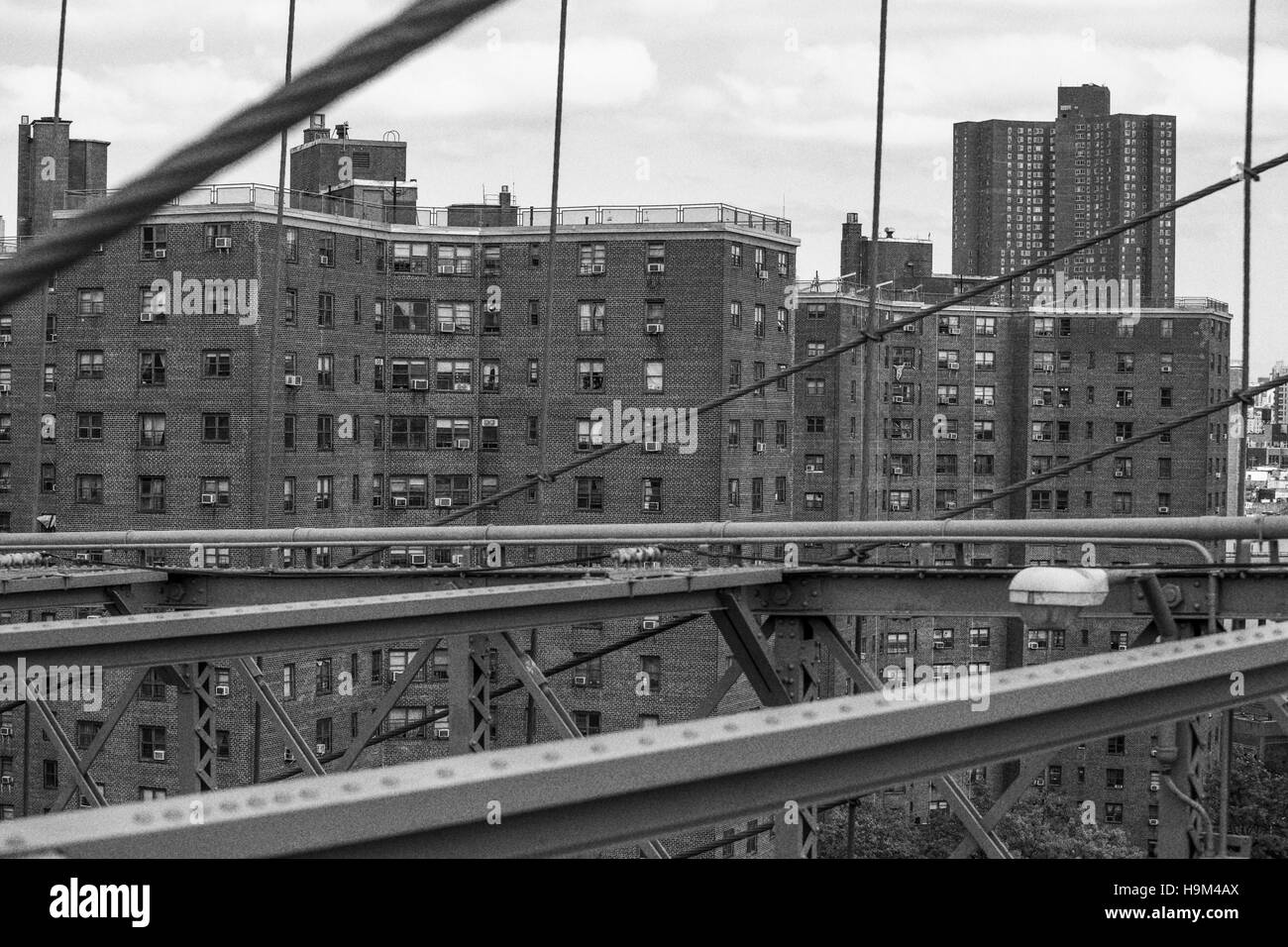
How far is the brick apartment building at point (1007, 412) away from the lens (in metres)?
79.6

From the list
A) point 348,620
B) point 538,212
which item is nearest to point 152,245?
point 538,212

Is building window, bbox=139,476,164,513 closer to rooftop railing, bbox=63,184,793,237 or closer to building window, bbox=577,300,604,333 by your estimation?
rooftop railing, bbox=63,184,793,237

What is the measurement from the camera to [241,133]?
2.40 meters

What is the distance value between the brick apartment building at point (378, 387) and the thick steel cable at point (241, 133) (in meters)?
55.8

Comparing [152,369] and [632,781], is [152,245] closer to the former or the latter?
[152,369]

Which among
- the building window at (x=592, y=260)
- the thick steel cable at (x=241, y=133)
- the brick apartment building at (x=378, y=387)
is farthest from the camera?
the building window at (x=592, y=260)

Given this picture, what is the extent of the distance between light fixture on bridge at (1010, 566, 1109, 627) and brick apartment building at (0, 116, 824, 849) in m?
51.9

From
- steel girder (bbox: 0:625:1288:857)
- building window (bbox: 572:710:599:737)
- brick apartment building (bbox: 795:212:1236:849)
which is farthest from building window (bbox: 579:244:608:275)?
steel girder (bbox: 0:625:1288:857)

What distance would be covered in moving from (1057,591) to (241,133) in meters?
5.09

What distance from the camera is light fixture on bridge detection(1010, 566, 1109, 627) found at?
678cm

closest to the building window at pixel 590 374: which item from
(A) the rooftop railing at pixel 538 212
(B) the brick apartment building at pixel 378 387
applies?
(B) the brick apartment building at pixel 378 387

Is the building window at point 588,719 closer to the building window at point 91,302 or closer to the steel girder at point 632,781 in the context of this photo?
the building window at point 91,302
